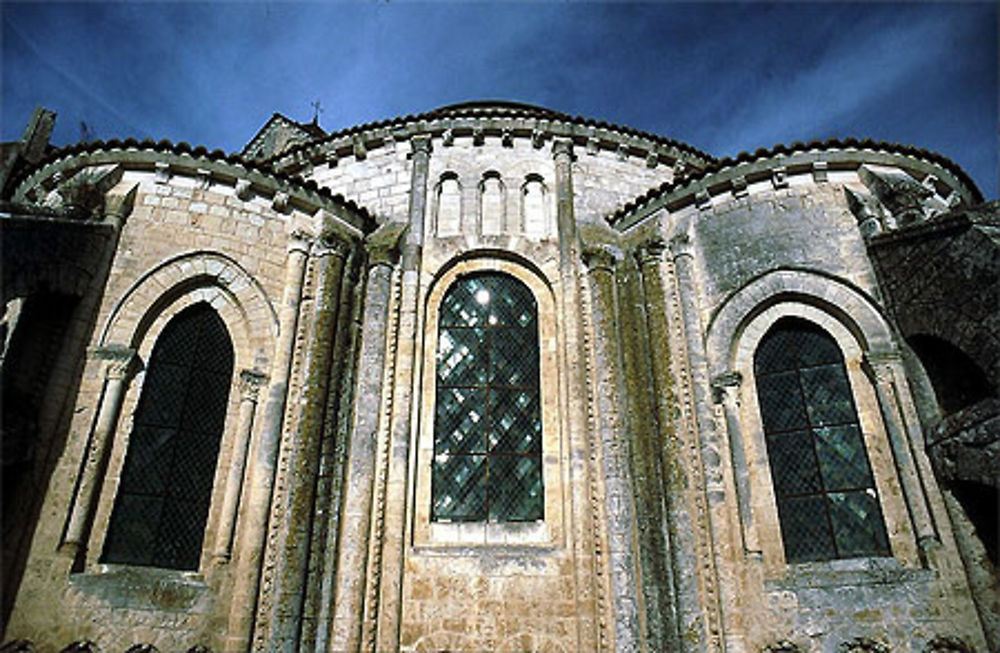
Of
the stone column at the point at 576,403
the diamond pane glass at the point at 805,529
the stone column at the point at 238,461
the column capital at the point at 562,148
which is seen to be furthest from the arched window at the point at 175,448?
the diamond pane glass at the point at 805,529

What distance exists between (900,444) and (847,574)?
5.03ft

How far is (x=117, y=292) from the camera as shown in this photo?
7.59 meters

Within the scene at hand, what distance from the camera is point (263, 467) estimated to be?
7141 millimetres

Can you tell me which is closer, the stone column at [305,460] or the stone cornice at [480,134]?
the stone column at [305,460]

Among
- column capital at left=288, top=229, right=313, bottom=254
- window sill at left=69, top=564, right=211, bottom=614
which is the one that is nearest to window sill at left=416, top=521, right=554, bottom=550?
window sill at left=69, top=564, right=211, bottom=614

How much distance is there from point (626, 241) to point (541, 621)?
5.19 metres

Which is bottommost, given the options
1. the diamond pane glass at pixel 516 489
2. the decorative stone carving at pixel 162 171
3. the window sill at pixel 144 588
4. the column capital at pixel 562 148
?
the window sill at pixel 144 588

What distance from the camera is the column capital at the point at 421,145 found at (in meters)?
10.2

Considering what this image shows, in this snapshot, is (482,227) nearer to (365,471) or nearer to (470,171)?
(470,171)

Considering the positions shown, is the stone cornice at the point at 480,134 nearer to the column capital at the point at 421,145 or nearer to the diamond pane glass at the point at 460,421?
the column capital at the point at 421,145

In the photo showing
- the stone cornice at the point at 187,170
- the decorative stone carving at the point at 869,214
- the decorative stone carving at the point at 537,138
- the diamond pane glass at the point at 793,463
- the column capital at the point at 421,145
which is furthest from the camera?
the decorative stone carving at the point at 537,138

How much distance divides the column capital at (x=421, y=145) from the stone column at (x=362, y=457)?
1686mm

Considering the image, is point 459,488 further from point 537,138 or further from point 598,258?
point 537,138

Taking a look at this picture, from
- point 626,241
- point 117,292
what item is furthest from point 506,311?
point 117,292
